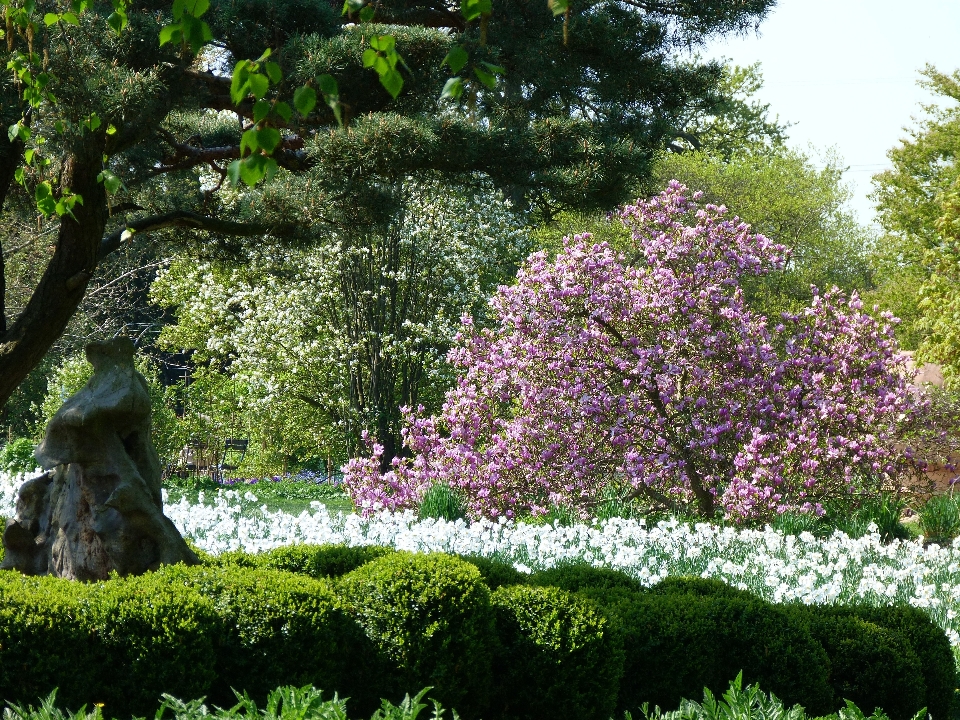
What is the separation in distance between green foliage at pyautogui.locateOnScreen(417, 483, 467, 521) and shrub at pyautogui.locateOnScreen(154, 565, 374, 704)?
5.54 metres

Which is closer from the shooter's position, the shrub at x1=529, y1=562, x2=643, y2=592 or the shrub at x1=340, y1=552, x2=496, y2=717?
the shrub at x1=340, y1=552, x2=496, y2=717

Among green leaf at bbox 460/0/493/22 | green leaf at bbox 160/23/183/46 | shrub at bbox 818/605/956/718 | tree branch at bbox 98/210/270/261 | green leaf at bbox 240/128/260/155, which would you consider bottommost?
shrub at bbox 818/605/956/718

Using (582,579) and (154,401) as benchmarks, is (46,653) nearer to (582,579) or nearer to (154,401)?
(582,579)

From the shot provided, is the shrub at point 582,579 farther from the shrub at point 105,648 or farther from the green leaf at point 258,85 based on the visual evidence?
the green leaf at point 258,85

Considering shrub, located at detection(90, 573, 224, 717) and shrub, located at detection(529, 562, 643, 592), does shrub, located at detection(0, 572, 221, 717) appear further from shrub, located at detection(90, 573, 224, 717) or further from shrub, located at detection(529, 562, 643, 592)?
shrub, located at detection(529, 562, 643, 592)

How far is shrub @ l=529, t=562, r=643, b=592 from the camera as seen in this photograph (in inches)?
199

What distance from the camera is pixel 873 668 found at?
473cm

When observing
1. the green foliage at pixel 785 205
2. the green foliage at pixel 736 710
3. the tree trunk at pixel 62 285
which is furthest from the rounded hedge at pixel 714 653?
the green foliage at pixel 785 205

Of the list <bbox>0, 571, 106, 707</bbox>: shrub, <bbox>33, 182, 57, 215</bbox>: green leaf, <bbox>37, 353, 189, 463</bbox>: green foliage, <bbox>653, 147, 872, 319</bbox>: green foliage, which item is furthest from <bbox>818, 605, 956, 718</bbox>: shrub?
<bbox>653, 147, 872, 319</bbox>: green foliage

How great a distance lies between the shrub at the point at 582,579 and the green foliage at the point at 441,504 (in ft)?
14.4

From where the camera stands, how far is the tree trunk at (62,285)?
7.17 metres

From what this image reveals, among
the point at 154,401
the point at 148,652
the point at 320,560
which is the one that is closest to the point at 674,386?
the point at 320,560

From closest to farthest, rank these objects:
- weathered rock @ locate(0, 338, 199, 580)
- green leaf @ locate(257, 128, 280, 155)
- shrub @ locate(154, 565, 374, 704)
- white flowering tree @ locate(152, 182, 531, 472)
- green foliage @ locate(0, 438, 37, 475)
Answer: green leaf @ locate(257, 128, 280, 155)
shrub @ locate(154, 565, 374, 704)
weathered rock @ locate(0, 338, 199, 580)
white flowering tree @ locate(152, 182, 531, 472)
green foliage @ locate(0, 438, 37, 475)

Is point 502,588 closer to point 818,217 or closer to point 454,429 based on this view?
point 454,429
